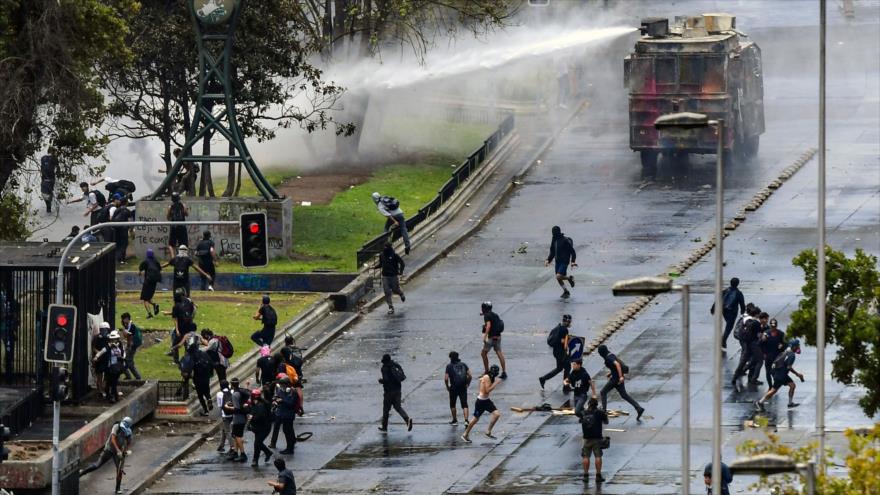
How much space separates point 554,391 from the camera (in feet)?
122

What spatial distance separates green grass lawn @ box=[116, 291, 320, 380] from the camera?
39531 millimetres

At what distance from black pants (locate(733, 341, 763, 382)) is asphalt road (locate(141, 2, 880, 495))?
0.43m

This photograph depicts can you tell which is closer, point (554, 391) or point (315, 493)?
point (315, 493)

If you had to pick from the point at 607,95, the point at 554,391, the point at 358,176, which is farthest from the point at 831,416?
the point at 607,95

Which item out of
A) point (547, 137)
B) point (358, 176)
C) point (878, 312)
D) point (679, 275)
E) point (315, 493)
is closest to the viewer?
point (878, 312)

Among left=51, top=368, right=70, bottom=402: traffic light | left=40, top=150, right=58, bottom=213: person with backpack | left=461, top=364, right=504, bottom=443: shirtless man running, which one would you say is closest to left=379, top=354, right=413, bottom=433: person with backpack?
left=461, top=364, right=504, bottom=443: shirtless man running

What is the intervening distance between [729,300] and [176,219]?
13433mm

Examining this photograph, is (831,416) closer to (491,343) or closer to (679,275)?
(491,343)

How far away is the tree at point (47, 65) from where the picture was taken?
41406mm

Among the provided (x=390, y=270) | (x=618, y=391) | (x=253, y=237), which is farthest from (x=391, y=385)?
(x=390, y=270)

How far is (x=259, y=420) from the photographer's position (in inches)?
1313

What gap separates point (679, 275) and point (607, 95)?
2728 cm

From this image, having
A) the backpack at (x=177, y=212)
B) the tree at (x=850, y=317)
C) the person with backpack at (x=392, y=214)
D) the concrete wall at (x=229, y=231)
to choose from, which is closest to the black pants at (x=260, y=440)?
the tree at (x=850, y=317)

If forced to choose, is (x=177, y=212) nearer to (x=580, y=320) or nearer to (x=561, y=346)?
(x=580, y=320)
